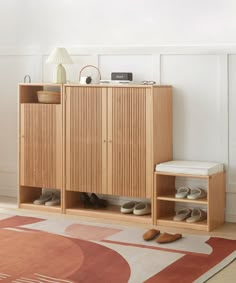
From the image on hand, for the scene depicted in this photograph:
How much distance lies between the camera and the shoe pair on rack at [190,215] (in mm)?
5857

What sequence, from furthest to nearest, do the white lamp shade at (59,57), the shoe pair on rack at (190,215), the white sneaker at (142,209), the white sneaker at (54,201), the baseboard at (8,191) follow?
the baseboard at (8,191) < the white sneaker at (54,201) < the white lamp shade at (59,57) < the white sneaker at (142,209) < the shoe pair on rack at (190,215)

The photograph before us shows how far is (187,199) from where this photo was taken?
5840 millimetres

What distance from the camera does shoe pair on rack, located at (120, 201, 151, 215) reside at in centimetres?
612

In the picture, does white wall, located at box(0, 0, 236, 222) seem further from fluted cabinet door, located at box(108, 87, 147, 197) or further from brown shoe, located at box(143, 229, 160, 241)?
brown shoe, located at box(143, 229, 160, 241)

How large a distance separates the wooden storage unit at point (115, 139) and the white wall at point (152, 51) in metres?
0.25

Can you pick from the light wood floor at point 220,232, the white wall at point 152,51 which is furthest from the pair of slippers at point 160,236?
the white wall at point 152,51

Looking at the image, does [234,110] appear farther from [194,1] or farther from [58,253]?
[58,253]

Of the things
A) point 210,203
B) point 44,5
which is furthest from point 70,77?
point 210,203

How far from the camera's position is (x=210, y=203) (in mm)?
5734

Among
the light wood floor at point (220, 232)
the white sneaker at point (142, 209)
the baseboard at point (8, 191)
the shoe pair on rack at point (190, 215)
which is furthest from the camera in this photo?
the baseboard at point (8, 191)

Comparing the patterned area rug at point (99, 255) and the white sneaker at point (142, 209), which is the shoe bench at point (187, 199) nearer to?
the white sneaker at point (142, 209)

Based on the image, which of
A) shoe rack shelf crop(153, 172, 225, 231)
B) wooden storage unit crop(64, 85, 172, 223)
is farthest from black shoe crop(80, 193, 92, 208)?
shoe rack shelf crop(153, 172, 225, 231)

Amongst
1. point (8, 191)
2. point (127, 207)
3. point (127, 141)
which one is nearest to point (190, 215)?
point (127, 207)

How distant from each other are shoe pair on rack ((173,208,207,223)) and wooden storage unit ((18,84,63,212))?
3.81 feet
